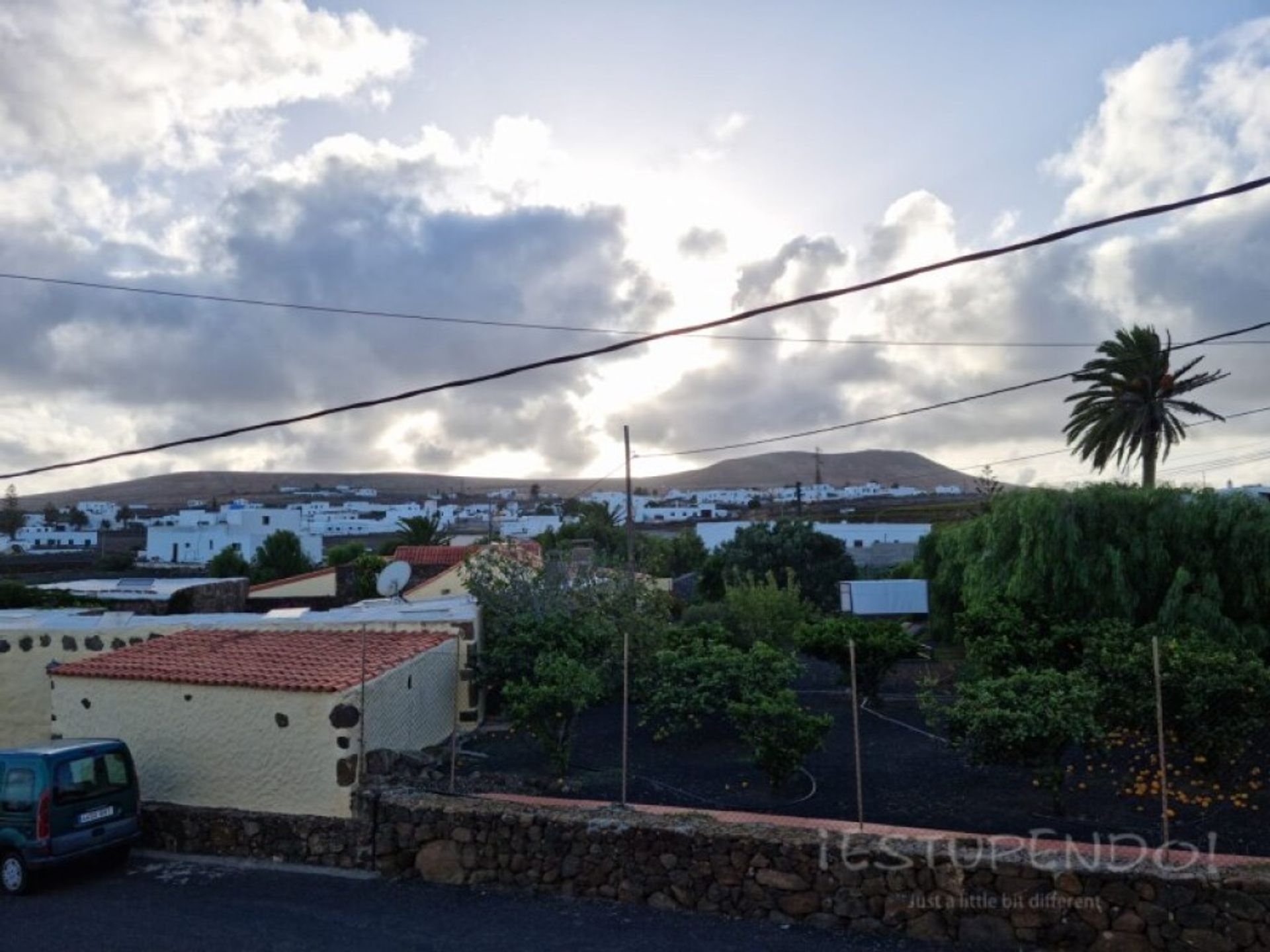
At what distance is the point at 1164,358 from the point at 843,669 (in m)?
17.3

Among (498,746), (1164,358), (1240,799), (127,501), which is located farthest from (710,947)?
(127,501)

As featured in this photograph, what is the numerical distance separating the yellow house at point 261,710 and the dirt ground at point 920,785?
1.53 m

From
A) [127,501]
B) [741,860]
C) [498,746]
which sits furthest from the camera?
[127,501]

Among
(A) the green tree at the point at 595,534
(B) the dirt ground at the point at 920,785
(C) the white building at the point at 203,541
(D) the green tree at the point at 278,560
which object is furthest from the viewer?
(C) the white building at the point at 203,541

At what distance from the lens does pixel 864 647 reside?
1962 centimetres

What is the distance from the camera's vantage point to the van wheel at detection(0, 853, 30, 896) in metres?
11.2

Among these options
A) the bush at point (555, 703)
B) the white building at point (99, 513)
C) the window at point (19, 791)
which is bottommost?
the window at point (19, 791)

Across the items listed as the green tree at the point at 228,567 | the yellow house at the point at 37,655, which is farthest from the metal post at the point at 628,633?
the green tree at the point at 228,567

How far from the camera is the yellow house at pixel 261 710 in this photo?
39.7ft

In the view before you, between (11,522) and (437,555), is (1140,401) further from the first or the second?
(11,522)

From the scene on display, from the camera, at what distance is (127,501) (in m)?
164

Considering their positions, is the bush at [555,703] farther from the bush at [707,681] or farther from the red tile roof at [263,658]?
the red tile roof at [263,658]

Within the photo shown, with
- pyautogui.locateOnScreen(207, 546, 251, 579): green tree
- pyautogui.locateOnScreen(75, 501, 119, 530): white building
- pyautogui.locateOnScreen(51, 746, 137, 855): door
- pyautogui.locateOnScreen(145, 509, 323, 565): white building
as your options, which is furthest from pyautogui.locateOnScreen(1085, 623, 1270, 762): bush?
pyautogui.locateOnScreen(75, 501, 119, 530): white building

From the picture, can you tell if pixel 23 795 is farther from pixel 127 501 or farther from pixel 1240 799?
pixel 127 501
